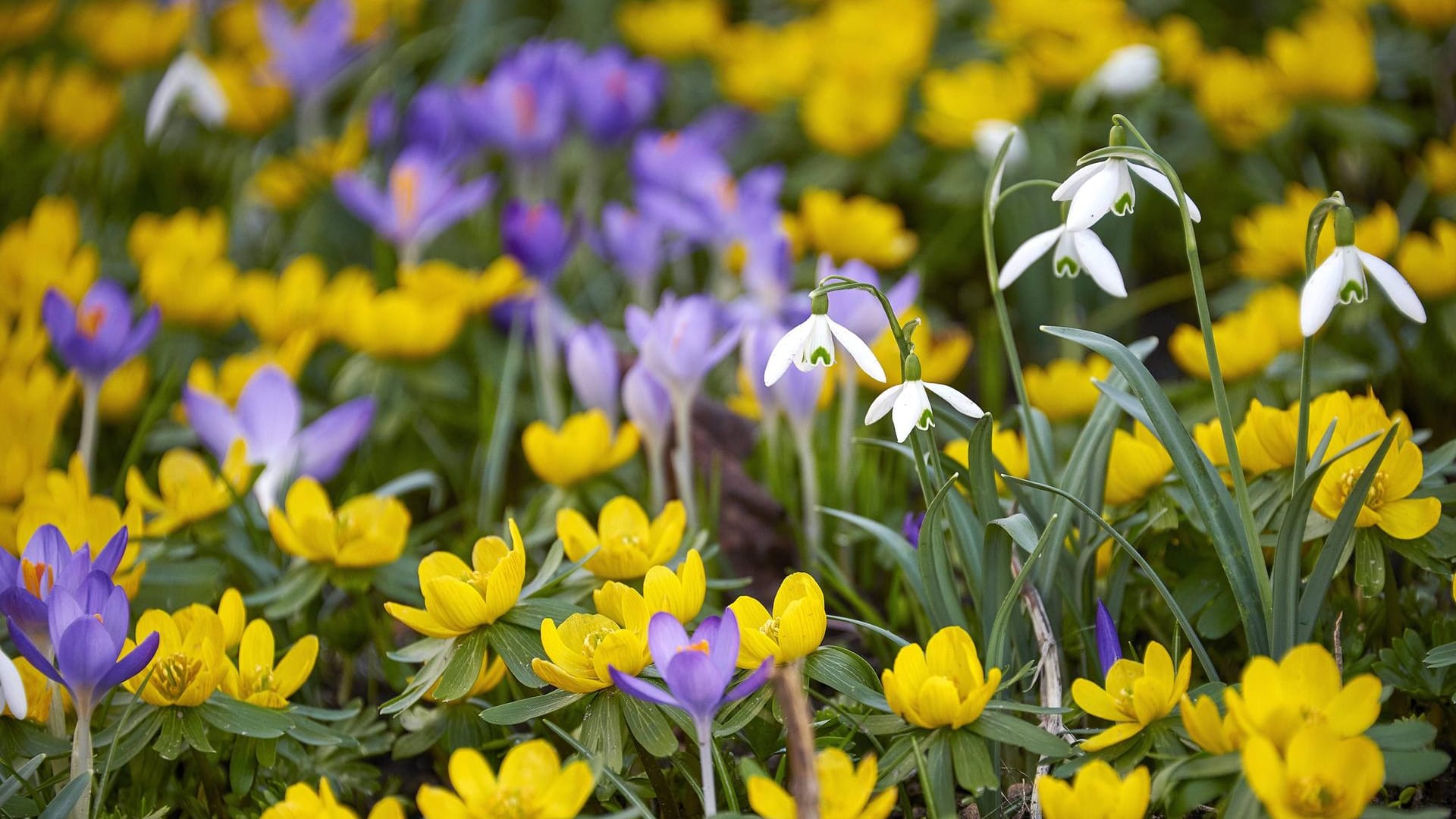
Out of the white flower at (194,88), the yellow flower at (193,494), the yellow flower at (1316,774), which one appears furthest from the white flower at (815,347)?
the white flower at (194,88)

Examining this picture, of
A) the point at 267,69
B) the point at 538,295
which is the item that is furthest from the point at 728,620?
the point at 267,69

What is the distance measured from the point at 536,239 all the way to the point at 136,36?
1.86m

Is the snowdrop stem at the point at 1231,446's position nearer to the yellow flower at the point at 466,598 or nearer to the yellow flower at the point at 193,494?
the yellow flower at the point at 466,598

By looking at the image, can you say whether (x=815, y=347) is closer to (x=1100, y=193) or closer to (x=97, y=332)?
(x=1100, y=193)

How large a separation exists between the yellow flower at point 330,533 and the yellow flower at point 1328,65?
1.96 metres

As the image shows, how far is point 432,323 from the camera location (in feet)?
6.03

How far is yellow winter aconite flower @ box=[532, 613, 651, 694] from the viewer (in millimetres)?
977

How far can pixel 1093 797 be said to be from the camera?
0.87 metres

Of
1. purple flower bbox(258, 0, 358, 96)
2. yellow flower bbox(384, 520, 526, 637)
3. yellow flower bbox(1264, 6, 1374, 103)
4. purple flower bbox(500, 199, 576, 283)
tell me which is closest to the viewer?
yellow flower bbox(384, 520, 526, 637)

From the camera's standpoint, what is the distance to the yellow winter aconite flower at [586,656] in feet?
3.20

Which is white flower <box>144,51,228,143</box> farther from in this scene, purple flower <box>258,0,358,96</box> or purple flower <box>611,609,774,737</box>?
purple flower <box>611,609,774,737</box>

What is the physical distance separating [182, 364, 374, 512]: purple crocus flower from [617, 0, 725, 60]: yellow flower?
1.80 m

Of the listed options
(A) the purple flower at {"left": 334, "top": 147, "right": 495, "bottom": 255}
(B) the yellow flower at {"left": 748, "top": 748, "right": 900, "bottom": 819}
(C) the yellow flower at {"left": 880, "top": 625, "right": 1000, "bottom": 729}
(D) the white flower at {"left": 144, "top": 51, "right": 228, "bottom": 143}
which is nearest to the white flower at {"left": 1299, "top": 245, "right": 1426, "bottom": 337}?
(C) the yellow flower at {"left": 880, "top": 625, "right": 1000, "bottom": 729}

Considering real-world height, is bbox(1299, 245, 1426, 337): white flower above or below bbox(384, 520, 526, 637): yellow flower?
above
